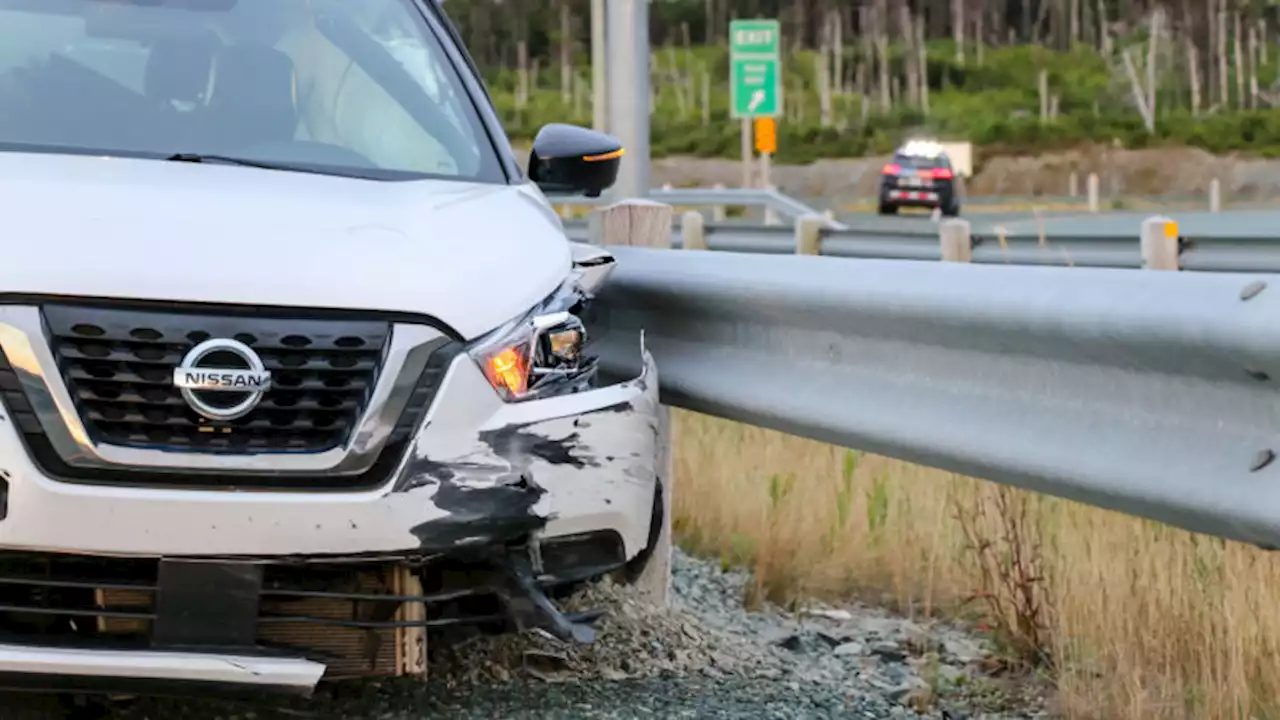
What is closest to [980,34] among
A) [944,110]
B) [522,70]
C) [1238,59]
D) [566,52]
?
[1238,59]

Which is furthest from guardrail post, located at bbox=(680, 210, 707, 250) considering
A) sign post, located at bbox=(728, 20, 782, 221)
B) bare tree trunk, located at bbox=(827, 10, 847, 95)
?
bare tree trunk, located at bbox=(827, 10, 847, 95)

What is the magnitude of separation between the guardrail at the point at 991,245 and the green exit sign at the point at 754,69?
12.1ft

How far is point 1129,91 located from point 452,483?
276 ft

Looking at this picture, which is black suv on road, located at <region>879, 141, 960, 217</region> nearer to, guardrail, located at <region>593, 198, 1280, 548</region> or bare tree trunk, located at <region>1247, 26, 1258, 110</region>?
guardrail, located at <region>593, 198, 1280, 548</region>

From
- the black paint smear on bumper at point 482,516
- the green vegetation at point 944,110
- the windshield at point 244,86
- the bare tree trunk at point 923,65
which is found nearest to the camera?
the black paint smear on bumper at point 482,516

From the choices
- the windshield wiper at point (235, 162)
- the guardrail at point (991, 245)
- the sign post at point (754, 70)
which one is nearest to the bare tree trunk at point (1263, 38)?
the sign post at point (754, 70)

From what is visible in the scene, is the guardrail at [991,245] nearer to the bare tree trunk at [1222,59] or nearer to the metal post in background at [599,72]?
the metal post in background at [599,72]

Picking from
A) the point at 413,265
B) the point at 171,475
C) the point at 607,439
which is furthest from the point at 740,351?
the point at 171,475

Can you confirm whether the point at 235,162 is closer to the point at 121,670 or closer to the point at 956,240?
the point at 121,670

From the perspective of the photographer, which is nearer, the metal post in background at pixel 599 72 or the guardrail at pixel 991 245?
the guardrail at pixel 991 245

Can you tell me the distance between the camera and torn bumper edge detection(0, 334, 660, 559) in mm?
3625

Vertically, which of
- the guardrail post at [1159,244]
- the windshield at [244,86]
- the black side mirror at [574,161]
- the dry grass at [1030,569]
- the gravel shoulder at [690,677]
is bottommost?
the gravel shoulder at [690,677]

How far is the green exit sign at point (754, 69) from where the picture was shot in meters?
27.2

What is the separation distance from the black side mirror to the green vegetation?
209 ft
